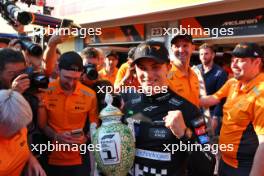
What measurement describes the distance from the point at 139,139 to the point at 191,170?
11.9 inches

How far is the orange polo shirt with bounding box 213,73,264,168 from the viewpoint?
101 inches

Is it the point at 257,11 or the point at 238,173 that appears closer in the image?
the point at 238,173

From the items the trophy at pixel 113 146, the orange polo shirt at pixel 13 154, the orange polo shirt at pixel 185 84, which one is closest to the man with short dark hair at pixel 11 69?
the orange polo shirt at pixel 13 154

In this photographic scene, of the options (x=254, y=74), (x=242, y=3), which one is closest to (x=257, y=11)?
(x=242, y=3)

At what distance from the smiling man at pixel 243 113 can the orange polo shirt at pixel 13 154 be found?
1.54 metres

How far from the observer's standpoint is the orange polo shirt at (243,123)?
8.41 ft

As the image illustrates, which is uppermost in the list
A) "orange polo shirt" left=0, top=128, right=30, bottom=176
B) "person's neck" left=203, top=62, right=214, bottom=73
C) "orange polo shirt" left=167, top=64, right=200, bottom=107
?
"person's neck" left=203, top=62, right=214, bottom=73

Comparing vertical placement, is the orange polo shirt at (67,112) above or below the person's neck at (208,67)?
below

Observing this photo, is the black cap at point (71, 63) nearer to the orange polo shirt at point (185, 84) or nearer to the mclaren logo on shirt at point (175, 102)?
the orange polo shirt at point (185, 84)

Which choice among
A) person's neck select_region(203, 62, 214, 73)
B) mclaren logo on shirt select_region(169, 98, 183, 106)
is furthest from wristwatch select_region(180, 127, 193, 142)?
person's neck select_region(203, 62, 214, 73)

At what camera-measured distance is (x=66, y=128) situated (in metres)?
2.80

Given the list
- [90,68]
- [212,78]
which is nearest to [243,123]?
[90,68]

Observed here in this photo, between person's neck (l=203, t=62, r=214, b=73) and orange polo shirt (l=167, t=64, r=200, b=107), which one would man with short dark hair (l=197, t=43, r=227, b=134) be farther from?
orange polo shirt (l=167, t=64, r=200, b=107)

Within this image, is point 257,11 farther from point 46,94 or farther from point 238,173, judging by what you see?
point 46,94
